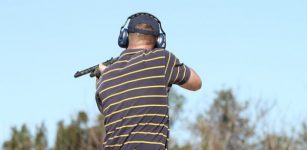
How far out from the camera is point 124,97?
5039mm

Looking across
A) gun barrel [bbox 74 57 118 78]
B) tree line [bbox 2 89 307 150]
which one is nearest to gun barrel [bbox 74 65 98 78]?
gun barrel [bbox 74 57 118 78]

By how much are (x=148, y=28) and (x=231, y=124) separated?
31110mm

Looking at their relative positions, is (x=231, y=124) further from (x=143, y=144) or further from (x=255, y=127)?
(x=143, y=144)

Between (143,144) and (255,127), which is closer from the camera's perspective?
(143,144)

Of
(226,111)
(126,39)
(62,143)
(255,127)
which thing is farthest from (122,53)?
(226,111)

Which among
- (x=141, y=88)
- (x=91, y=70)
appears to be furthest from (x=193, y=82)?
(x=91, y=70)

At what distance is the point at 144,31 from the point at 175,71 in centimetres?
32

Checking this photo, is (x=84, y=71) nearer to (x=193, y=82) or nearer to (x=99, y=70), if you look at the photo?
(x=99, y=70)

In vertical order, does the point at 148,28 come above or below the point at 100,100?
above

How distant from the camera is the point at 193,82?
16.9 feet

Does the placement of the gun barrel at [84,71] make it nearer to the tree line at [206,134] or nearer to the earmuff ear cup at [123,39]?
the earmuff ear cup at [123,39]

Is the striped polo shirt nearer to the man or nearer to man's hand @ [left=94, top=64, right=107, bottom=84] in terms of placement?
the man

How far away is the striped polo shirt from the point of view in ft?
16.2

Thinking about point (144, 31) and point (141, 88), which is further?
point (144, 31)
